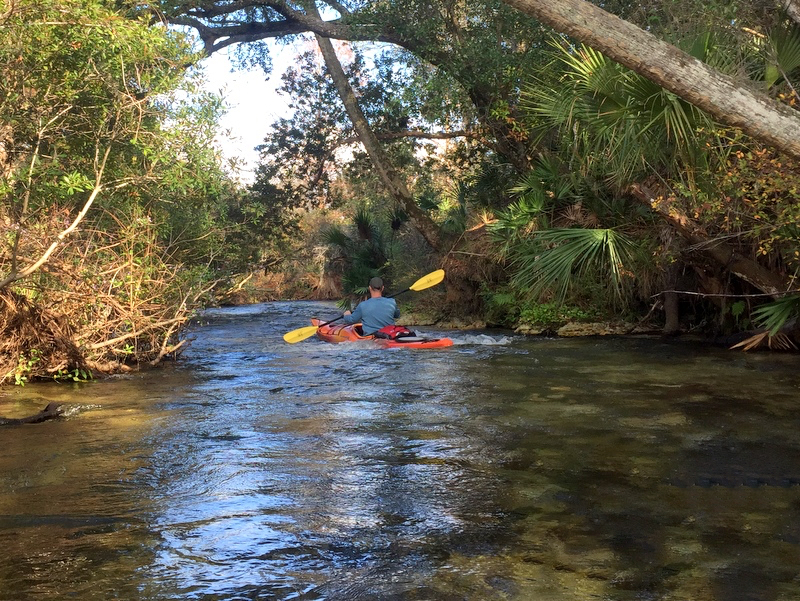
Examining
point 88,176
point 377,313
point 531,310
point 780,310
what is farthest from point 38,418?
point 531,310

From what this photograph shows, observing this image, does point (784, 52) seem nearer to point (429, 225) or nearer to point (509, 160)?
point (509, 160)

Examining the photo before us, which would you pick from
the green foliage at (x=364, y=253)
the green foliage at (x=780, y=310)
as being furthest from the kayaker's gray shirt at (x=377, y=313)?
the green foliage at (x=364, y=253)

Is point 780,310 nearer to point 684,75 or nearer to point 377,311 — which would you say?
point 377,311

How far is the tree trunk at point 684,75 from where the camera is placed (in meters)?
6.48

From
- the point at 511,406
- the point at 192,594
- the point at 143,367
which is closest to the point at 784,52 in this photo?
the point at 511,406

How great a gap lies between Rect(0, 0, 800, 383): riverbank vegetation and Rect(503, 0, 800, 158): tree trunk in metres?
0.02

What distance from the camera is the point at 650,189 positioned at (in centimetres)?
1287

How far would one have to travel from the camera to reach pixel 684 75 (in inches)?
256

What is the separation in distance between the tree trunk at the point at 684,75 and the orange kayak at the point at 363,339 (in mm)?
7874

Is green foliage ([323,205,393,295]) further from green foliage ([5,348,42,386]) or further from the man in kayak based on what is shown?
green foliage ([5,348,42,386])

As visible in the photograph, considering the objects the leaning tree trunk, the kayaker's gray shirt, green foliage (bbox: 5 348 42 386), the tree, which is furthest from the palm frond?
green foliage (bbox: 5 348 42 386)

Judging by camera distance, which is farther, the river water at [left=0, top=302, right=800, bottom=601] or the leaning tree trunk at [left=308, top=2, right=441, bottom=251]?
the leaning tree trunk at [left=308, top=2, right=441, bottom=251]

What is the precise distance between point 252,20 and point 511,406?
13700mm

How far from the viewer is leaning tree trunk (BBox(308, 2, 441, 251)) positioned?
20.2 meters
